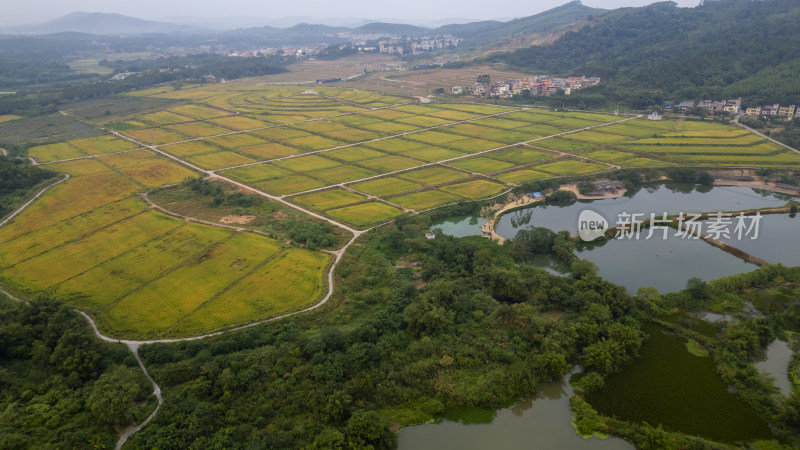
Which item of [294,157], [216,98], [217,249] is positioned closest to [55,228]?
[217,249]

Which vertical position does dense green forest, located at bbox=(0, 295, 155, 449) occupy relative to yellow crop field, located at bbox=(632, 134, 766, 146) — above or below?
below

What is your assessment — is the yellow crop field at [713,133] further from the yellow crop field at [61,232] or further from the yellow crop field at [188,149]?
the yellow crop field at [61,232]

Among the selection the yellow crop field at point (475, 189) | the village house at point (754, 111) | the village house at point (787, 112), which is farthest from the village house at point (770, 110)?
the yellow crop field at point (475, 189)

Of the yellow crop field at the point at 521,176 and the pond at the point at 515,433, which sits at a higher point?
the yellow crop field at the point at 521,176

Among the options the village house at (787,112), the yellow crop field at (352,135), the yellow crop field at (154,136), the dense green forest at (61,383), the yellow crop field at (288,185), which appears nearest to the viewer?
the dense green forest at (61,383)

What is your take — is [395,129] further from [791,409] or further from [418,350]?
[791,409]

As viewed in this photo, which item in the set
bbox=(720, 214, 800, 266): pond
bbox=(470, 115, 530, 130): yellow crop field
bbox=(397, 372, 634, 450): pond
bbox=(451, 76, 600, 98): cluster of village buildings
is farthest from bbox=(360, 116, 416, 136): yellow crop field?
bbox=(397, 372, 634, 450): pond

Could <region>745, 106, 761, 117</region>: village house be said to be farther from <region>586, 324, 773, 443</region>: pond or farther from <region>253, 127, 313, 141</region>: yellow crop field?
<region>253, 127, 313, 141</region>: yellow crop field
